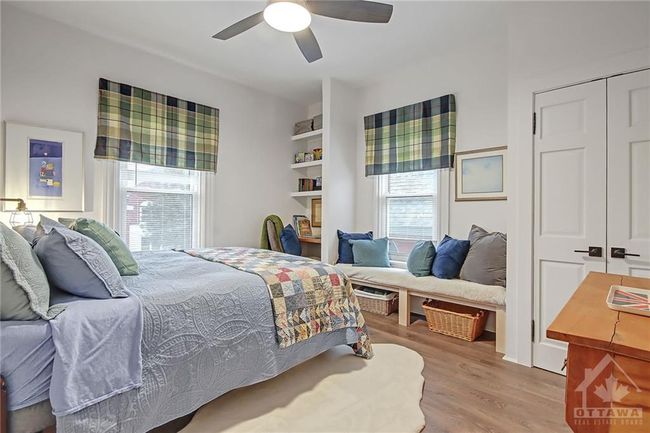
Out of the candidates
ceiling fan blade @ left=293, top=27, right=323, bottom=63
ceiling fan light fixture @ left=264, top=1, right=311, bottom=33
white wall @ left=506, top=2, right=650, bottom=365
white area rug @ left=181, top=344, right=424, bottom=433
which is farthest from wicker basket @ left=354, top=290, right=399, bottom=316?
ceiling fan light fixture @ left=264, top=1, right=311, bottom=33

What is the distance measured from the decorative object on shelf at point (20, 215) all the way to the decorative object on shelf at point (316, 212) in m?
3.10

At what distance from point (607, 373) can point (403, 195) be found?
3308 millimetres

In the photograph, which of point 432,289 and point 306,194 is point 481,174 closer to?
point 432,289

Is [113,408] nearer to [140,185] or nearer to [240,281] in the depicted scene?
[240,281]

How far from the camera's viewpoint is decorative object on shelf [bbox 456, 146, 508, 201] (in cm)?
319

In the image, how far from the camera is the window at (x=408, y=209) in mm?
3773

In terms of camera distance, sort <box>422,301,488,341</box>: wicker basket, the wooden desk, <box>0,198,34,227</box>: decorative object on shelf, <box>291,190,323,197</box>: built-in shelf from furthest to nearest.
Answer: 1. <box>291,190,323,197</box>: built-in shelf
2. <box>422,301,488,341</box>: wicker basket
3. <box>0,198,34,227</box>: decorative object on shelf
4. the wooden desk

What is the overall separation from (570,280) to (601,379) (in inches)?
73.7

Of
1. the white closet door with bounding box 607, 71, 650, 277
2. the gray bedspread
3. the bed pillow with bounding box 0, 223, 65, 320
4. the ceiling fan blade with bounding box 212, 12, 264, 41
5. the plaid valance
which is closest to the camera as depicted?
the bed pillow with bounding box 0, 223, 65, 320

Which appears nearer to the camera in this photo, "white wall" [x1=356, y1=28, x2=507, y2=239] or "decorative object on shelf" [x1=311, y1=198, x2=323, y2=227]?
"white wall" [x1=356, y1=28, x2=507, y2=239]

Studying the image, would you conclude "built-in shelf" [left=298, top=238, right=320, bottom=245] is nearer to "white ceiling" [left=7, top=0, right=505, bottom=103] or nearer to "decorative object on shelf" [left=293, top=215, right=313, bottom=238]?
"decorative object on shelf" [left=293, top=215, right=313, bottom=238]

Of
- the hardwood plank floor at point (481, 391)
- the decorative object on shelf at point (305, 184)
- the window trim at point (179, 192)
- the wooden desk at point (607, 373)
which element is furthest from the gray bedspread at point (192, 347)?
the decorative object on shelf at point (305, 184)

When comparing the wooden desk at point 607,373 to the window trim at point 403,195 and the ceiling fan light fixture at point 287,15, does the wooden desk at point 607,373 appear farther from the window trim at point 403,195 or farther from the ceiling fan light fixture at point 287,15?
the window trim at point 403,195

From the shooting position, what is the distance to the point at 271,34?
10.3 feet
